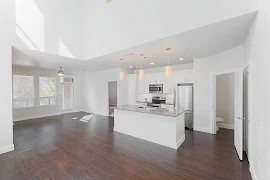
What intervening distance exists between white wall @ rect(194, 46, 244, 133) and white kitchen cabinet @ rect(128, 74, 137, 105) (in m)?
3.09

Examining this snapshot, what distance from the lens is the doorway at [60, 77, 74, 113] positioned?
27.8 feet

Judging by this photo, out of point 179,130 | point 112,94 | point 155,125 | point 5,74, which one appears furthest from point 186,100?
point 5,74

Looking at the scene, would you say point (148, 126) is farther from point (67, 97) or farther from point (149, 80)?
point (67, 97)

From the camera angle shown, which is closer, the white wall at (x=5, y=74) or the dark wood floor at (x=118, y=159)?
the dark wood floor at (x=118, y=159)

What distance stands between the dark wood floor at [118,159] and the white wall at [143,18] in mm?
2800

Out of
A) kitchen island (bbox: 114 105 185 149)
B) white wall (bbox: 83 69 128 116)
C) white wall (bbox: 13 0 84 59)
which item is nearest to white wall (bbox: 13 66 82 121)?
white wall (bbox: 83 69 128 116)

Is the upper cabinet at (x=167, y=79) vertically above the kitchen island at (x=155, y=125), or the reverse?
the upper cabinet at (x=167, y=79)

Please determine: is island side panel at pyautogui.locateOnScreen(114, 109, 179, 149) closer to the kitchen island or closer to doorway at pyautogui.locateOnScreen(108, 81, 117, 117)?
the kitchen island

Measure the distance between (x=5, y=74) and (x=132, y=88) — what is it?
195 inches

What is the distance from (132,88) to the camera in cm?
711

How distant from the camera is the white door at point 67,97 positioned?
8.52 meters

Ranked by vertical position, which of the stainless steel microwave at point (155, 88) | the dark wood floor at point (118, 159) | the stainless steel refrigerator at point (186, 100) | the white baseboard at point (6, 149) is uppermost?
the stainless steel microwave at point (155, 88)

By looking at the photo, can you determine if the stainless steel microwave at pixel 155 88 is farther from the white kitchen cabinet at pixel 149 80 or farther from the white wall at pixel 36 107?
Result: the white wall at pixel 36 107

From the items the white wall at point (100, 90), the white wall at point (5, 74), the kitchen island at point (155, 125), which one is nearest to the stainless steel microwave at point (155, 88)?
the white wall at point (100, 90)
